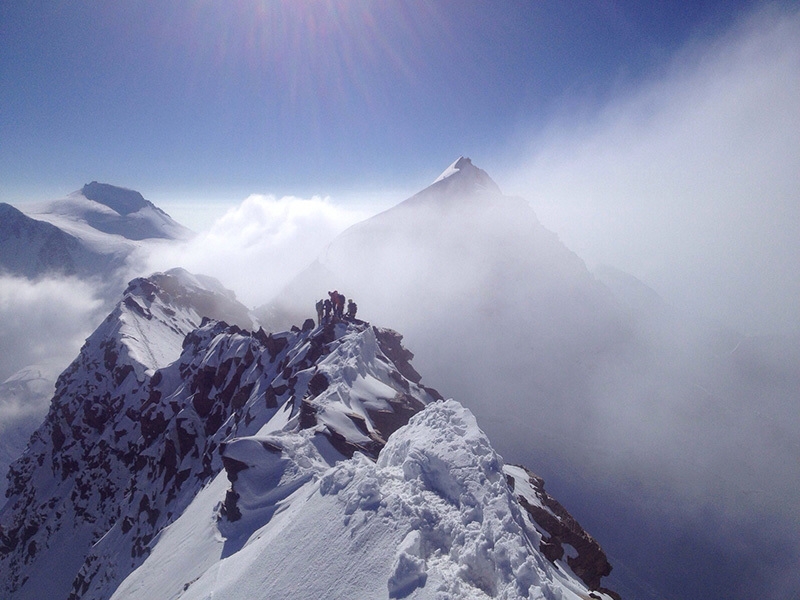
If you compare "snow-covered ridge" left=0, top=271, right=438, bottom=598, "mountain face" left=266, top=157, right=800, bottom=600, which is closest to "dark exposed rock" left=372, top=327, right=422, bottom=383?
"snow-covered ridge" left=0, top=271, right=438, bottom=598

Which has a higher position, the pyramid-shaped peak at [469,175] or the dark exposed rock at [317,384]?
the pyramid-shaped peak at [469,175]

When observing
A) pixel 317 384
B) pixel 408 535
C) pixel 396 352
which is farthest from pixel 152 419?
pixel 408 535

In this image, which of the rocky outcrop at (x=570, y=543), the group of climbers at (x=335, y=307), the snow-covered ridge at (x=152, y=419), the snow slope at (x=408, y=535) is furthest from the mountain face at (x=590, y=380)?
the snow slope at (x=408, y=535)

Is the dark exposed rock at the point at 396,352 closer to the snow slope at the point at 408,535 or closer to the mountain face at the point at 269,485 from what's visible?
the mountain face at the point at 269,485

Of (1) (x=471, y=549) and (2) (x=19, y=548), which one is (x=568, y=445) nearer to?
(1) (x=471, y=549)

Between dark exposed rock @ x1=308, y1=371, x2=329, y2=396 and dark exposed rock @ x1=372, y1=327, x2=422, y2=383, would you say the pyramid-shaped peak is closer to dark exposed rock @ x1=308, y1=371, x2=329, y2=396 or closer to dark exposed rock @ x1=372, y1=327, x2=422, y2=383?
dark exposed rock @ x1=372, y1=327, x2=422, y2=383
